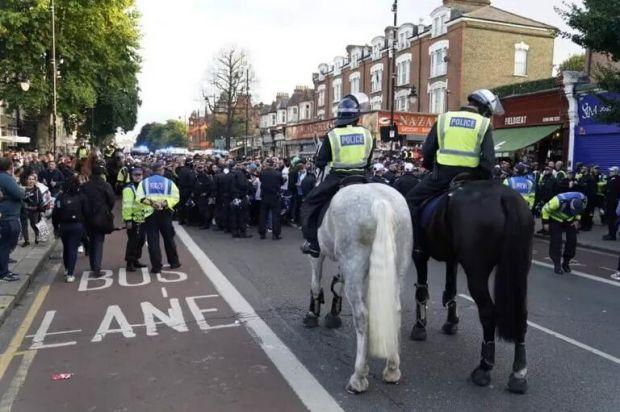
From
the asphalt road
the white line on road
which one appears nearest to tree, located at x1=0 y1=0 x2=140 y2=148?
the asphalt road

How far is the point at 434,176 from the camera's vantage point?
5.40 meters

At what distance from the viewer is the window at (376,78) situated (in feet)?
149

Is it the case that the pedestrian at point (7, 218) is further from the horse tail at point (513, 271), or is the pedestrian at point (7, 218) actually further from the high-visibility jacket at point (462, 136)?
the horse tail at point (513, 271)

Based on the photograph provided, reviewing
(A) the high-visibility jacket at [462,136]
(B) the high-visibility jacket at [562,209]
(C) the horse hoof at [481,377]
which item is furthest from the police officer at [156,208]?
(B) the high-visibility jacket at [562,209]

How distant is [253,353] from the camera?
5484 millimetres

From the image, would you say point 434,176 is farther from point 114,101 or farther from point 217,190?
point 114,101

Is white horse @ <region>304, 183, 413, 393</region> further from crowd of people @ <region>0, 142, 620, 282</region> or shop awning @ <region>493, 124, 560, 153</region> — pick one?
shop awning @ <region>493, 124, 560, 153</region>

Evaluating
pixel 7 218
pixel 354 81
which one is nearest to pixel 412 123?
pixel 7 218

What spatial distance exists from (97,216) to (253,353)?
4.94 meters

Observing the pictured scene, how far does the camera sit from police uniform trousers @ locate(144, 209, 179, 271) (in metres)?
9.47

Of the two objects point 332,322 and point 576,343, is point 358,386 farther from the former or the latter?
point 576,343

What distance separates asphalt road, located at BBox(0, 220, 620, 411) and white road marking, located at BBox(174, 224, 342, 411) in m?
0.02

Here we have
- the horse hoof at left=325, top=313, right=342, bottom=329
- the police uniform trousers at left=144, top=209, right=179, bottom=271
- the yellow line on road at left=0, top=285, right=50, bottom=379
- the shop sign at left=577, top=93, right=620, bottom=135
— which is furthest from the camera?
the shop sign at left=577, top=93, right=620, bottom=135

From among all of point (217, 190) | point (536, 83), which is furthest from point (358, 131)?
point (536, 83)
